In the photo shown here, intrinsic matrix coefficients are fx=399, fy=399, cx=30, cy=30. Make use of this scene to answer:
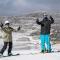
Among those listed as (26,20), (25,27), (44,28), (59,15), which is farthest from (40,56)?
(59,15)

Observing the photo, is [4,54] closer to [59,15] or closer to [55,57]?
[55,57]

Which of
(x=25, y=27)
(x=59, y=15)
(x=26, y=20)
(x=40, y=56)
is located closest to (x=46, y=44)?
(x=40, y=56)

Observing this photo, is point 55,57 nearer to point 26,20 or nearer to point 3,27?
point 3,27

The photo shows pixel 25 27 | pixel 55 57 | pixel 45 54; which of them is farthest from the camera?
pixel 25 27

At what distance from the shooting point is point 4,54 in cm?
1720

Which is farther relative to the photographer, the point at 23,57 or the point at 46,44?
the point at 46,44

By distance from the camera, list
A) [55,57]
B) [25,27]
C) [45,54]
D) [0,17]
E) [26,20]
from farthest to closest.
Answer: [0,17]
[26,20]
[25,27]
[45,54]
[55,57]

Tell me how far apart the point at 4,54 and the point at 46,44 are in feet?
6.25

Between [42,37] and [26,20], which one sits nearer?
[42,37]

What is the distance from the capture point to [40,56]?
16.0m

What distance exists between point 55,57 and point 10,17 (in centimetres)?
3530

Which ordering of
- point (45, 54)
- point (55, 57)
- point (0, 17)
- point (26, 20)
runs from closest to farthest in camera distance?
point (55, 57)
point (45, 54)
point (26, 20)
point (0, 17)

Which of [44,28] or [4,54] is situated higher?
[44,28]

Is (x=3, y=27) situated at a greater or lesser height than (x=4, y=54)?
greater
